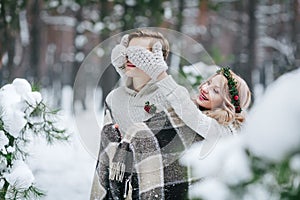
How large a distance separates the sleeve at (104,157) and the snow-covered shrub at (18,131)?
0.22 m

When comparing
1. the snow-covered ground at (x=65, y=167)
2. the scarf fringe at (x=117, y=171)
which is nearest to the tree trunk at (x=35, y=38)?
the snow-covered ground at (x=65, y=167)

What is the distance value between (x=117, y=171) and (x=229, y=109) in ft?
1.17

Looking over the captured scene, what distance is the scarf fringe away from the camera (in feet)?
5.38

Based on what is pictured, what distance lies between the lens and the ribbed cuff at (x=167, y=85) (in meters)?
1.60

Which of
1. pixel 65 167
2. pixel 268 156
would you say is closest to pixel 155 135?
pixel 268 156

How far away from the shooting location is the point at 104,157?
171 centimetres

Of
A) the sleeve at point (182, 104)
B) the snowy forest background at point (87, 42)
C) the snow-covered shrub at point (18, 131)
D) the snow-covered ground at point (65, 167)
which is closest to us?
the sleeve at point (182, 104)

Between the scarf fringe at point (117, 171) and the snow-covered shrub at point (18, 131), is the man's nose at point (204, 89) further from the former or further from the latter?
the snow-covered shrub at point (18, 131)

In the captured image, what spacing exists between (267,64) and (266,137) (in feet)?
38.8

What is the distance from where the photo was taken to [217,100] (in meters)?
1.74

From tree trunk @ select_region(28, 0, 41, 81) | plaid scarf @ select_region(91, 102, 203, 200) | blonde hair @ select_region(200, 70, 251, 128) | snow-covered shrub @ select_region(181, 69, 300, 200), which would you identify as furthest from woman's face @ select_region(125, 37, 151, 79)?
tree trunk @ select_region(28, 0, 41, 81)

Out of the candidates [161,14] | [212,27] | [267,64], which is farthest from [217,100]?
[212,27]

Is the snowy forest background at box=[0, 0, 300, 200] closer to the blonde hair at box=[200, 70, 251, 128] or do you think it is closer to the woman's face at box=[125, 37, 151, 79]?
the woman's face at box=[125, 37, 151, 79]

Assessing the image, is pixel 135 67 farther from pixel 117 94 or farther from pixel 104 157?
→ pixel 104 157
